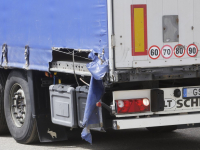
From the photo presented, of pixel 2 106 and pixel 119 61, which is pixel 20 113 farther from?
pixel 119 61

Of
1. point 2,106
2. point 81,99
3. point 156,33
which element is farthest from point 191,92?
point 2,106

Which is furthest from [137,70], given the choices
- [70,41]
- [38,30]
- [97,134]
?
[97,134]

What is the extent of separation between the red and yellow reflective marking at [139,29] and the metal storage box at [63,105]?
1.19 metres

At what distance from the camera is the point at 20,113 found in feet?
28.9

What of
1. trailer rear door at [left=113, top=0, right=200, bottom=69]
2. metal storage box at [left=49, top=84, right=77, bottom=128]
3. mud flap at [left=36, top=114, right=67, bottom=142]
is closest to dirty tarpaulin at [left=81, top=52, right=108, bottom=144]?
trailer rear door at [left=113, top=0, right=200, bottom=69]

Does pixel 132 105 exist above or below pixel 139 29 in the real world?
below

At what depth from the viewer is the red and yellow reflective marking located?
261 inches

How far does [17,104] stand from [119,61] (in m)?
2.74

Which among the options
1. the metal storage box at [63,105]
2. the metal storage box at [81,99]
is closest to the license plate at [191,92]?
the metal storage box at [81,99]

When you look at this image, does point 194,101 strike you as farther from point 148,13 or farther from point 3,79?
point 3,79

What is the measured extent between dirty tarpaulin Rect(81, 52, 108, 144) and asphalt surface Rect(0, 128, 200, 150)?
1.21m

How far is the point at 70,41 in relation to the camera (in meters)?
7.35

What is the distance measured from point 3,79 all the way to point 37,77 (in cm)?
116

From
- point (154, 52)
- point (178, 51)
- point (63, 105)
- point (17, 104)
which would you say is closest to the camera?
point (154, 52)
